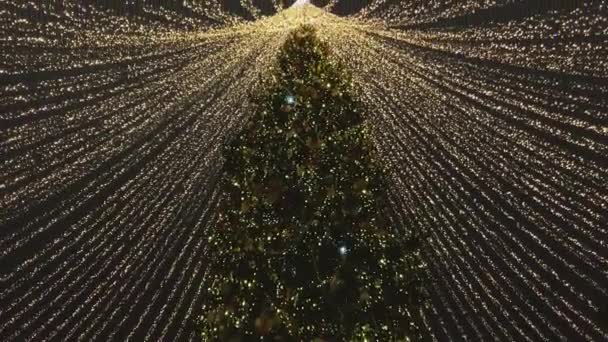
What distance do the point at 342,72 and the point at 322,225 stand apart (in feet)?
3.60

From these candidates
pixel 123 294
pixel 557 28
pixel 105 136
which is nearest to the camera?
pixel 557 28

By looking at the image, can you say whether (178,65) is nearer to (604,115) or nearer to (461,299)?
(604,115)

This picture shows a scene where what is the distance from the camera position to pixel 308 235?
15.0 feet

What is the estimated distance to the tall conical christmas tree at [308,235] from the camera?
4.48 meters

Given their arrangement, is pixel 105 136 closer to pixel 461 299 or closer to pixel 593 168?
pixel 593 168

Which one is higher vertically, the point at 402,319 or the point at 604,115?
the point at 604,115

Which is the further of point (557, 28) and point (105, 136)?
point (105, 136)

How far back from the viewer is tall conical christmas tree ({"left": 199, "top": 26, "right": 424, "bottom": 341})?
448 centimetres

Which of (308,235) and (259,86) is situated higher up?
(259,86)

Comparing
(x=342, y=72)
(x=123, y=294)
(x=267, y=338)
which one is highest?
(x=342, y=72)

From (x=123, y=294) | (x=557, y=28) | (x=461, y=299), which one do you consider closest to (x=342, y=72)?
(x=557, y=28)

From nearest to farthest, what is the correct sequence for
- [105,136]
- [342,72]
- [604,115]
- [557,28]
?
[557,28]
[342,72]
[604,115]
[105,136]

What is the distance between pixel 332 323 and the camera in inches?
175

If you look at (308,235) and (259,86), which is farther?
(259,86)
